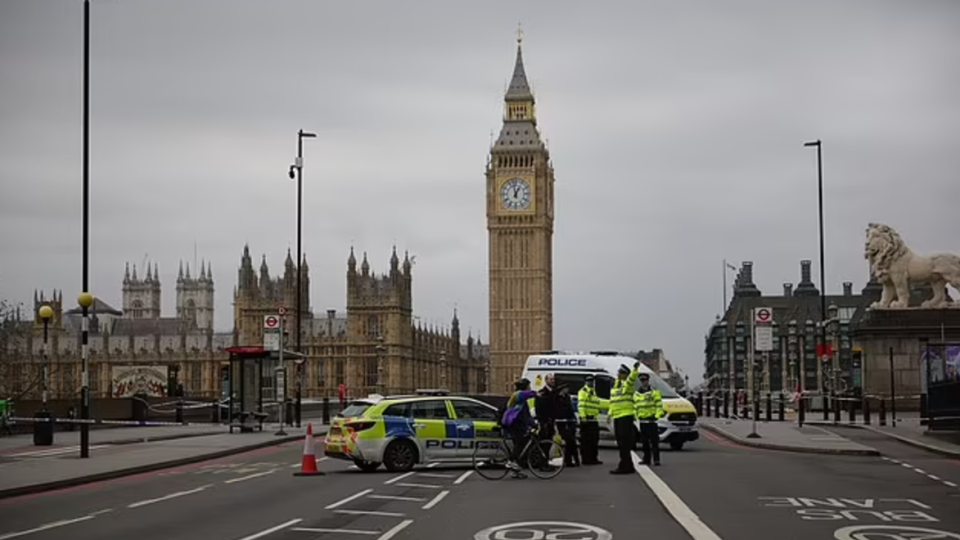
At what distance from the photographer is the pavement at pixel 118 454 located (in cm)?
2364

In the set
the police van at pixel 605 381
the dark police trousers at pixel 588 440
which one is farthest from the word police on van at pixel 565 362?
the dark police trousers at pixel 588 440

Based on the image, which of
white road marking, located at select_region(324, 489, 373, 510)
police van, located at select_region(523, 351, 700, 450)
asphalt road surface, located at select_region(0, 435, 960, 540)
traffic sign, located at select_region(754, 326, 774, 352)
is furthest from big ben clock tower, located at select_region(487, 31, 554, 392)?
white road marking, located at select_region(324, 489, 373, 510)

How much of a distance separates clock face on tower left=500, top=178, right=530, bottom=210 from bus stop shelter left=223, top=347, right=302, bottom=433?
126002 mm

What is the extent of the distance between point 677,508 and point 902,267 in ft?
113

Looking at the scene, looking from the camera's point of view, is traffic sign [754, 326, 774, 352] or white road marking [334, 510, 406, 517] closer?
white road marking [334, 510, 406, 517]

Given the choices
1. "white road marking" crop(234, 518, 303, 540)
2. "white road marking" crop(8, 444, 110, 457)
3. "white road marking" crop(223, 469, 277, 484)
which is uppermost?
"white road marking" crop(234, 518, 303, 540)

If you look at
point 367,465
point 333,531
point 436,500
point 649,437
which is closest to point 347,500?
point 436,500

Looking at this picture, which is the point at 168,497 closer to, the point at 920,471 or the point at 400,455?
the point at 400,455

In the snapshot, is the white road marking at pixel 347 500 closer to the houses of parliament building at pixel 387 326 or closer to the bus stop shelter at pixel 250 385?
the bus stop shelter at pixel 250 385

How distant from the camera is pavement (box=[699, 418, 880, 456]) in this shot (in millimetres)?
30172

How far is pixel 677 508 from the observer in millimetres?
17562

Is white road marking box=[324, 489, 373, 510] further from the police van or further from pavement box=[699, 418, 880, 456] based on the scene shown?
pavement box=[699, 418, 880, 456]

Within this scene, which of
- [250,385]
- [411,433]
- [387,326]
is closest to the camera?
[411,433]

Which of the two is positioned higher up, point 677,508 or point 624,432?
point 624,432
